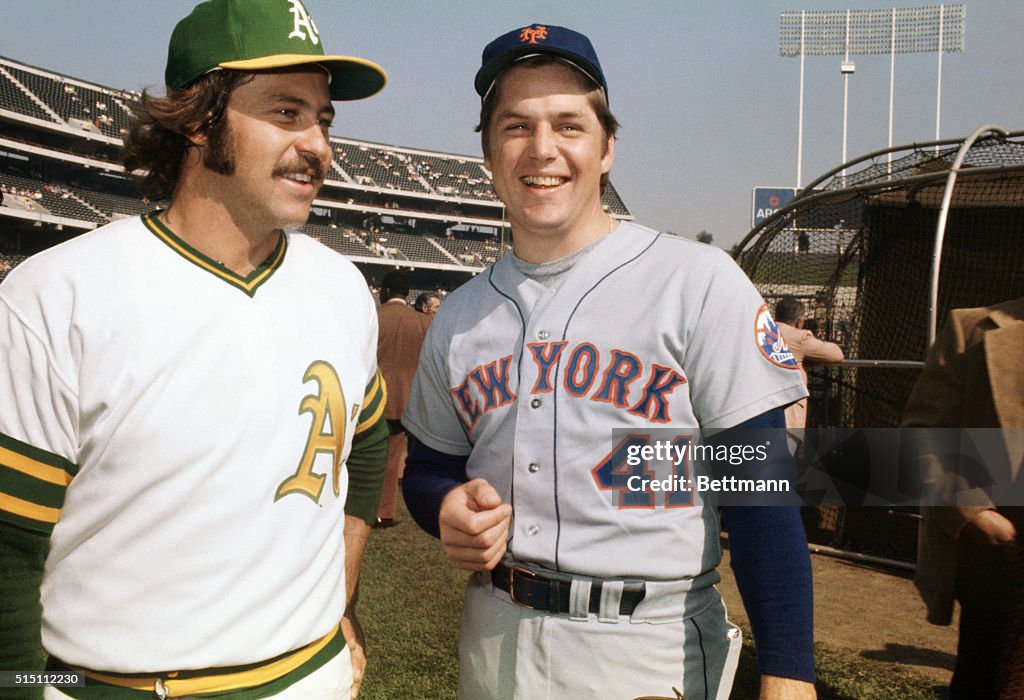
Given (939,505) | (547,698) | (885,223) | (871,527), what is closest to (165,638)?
(547,698)

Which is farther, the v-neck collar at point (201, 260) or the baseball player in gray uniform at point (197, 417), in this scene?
the v-neck collar at point (201, 260)

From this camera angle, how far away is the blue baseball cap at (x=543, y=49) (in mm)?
1806

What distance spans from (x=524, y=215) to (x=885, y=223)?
6450 millimetres

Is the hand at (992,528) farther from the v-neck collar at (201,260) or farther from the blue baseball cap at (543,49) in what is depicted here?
the v-neck collar at (201,260)

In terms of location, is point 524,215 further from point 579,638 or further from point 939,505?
point 939,505

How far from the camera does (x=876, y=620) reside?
540 cm

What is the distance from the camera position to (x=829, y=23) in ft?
130

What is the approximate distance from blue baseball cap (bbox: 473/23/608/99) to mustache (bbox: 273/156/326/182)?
1.51 ft

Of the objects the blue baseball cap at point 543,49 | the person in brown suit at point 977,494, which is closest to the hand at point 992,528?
the person in brown suit at point 977,494

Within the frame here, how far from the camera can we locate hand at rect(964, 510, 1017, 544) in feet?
8.07

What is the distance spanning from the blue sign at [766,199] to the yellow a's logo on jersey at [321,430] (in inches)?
948

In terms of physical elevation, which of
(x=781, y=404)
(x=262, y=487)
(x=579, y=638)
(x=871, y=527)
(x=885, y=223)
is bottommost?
(x=871, y=527)

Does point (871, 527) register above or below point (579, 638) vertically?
below

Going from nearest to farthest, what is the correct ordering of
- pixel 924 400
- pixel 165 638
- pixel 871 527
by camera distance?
pixel 165 638 → pixel 924 400 → pixel 871 527
